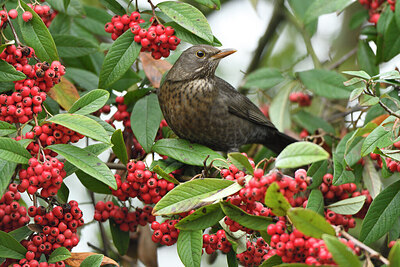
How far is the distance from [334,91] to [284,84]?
725mm

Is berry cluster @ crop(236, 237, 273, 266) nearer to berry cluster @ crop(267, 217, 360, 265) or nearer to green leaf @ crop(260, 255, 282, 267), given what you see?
green leaf @ crop(260, 255, 282, 267)

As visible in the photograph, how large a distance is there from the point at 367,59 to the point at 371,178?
122 cm

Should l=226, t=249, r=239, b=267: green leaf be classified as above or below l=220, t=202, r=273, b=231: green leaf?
below

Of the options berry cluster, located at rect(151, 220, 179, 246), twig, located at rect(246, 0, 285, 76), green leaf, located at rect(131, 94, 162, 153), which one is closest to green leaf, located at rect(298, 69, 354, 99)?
twig, located at rect(246, 0, 285, 76)

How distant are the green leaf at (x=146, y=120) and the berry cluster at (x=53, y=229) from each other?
74cm

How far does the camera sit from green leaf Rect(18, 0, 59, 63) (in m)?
3.12

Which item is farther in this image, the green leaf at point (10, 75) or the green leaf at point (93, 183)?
the green leaf at point (93, 183)

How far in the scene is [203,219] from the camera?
260 cm

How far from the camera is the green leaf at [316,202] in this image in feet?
9.70

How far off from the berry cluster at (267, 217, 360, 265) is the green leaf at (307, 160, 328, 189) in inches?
40.0

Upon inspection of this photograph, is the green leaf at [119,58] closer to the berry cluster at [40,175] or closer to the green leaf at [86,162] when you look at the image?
the green leaf at [86,162]

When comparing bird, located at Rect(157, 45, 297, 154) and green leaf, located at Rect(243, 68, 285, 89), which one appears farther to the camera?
green leaf, located at Rect(243, 68, 285, 89)

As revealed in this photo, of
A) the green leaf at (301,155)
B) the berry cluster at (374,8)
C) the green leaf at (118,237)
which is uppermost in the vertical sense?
the berry cluster at (374,8)

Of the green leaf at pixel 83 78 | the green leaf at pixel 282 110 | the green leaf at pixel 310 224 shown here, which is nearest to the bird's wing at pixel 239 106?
the green leaf at pixel 282 110
